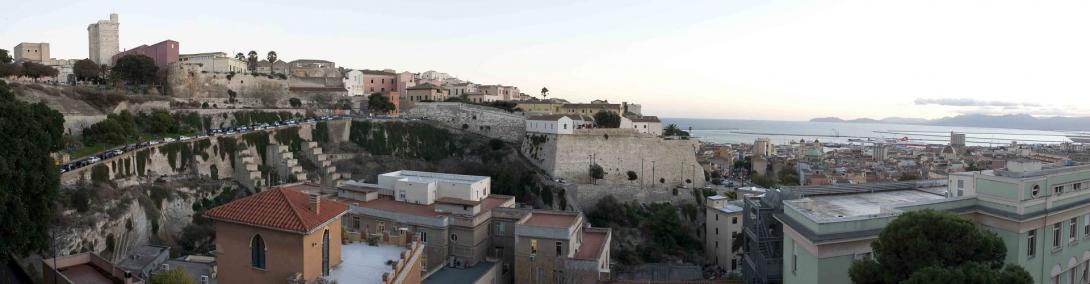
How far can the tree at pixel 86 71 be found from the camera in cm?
3878

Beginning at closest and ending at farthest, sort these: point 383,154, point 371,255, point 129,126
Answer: point 371,255 → point 129,126 → point 383,154

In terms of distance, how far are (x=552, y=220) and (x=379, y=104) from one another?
2956 centimetres

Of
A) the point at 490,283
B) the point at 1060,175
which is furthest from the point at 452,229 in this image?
the point at 1060,175

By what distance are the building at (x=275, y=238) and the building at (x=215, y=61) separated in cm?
3843

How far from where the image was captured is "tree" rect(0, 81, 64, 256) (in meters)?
13.2

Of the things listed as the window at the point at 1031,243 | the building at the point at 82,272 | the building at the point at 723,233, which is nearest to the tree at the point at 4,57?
the building at the point at 82,272

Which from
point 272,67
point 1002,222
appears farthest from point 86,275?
point 272,67

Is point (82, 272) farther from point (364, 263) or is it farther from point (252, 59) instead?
point (252, 59)

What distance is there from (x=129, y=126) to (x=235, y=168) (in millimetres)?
4889

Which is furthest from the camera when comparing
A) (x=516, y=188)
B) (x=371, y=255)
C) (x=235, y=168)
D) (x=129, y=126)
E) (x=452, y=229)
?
(x=516, y=188)

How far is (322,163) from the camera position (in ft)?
116

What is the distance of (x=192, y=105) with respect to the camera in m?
37.9

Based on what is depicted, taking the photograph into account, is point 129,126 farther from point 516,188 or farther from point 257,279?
point 257,279

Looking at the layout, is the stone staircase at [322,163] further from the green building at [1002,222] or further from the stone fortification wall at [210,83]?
the green building at [1002,222]
